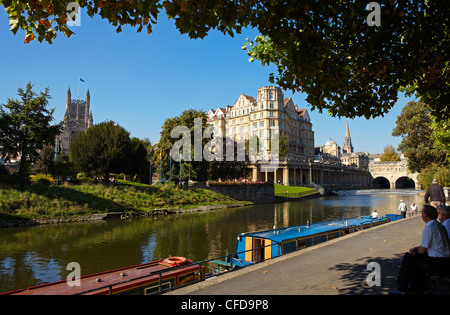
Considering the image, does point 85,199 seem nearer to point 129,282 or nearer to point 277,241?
point 277,241

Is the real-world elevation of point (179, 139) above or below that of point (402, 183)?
above

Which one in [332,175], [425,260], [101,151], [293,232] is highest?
[101,151]

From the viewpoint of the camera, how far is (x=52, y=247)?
70.5ft

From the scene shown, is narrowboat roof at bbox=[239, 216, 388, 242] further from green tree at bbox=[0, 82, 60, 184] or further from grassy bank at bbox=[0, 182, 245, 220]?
green tree at bbox=[0, 82, 60, 184]

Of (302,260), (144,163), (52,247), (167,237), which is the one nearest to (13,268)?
(52,247)

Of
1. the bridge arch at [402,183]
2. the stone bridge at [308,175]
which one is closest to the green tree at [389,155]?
the bridge arch at [402,183]

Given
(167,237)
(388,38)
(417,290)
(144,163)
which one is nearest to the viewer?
(417,290)

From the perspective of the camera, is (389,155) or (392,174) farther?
(389,155)

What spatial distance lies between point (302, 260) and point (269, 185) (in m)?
54.9

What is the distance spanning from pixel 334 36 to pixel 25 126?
137ft

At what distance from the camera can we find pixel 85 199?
122ft

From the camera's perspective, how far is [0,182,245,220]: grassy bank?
3195 centimetres

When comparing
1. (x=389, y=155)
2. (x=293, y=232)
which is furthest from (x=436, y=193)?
(x=389, y=155)
